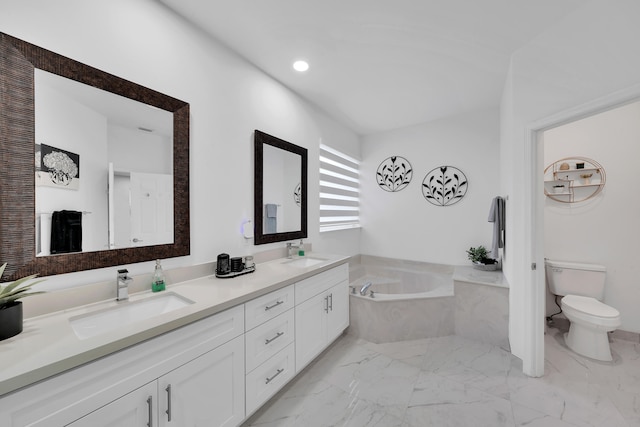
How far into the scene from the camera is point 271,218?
2.40m

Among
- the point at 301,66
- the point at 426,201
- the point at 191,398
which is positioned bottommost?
the point at 191,398

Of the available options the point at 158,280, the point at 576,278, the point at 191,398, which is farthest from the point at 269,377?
the point at 576,278

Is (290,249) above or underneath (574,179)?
underneath

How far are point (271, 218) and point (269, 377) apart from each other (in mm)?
1264

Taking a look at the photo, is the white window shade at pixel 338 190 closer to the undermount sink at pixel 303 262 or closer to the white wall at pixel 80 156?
the undermount sink at pixel 303 262

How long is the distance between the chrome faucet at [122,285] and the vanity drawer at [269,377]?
2.68 ft

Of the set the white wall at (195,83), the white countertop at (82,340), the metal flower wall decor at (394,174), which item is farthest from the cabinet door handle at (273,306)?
the metal flower wall decor at (394,174)

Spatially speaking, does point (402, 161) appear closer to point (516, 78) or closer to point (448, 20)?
point (516, 78)

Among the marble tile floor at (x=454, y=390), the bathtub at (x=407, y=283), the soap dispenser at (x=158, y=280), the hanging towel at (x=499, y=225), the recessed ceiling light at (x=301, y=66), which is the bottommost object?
the marble tile floor at (x=454, y=390)

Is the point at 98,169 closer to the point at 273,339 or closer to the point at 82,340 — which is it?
the point at 82,340

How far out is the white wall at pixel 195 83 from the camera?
4.03 feet

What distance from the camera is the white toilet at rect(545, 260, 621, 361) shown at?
2182 mm

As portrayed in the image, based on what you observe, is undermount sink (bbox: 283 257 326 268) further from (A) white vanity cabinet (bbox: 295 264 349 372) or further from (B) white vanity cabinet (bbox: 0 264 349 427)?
(B) white vanity cabinet (bbox: 0 264 349 427)

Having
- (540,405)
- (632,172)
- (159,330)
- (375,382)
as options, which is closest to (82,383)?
(159,330)
